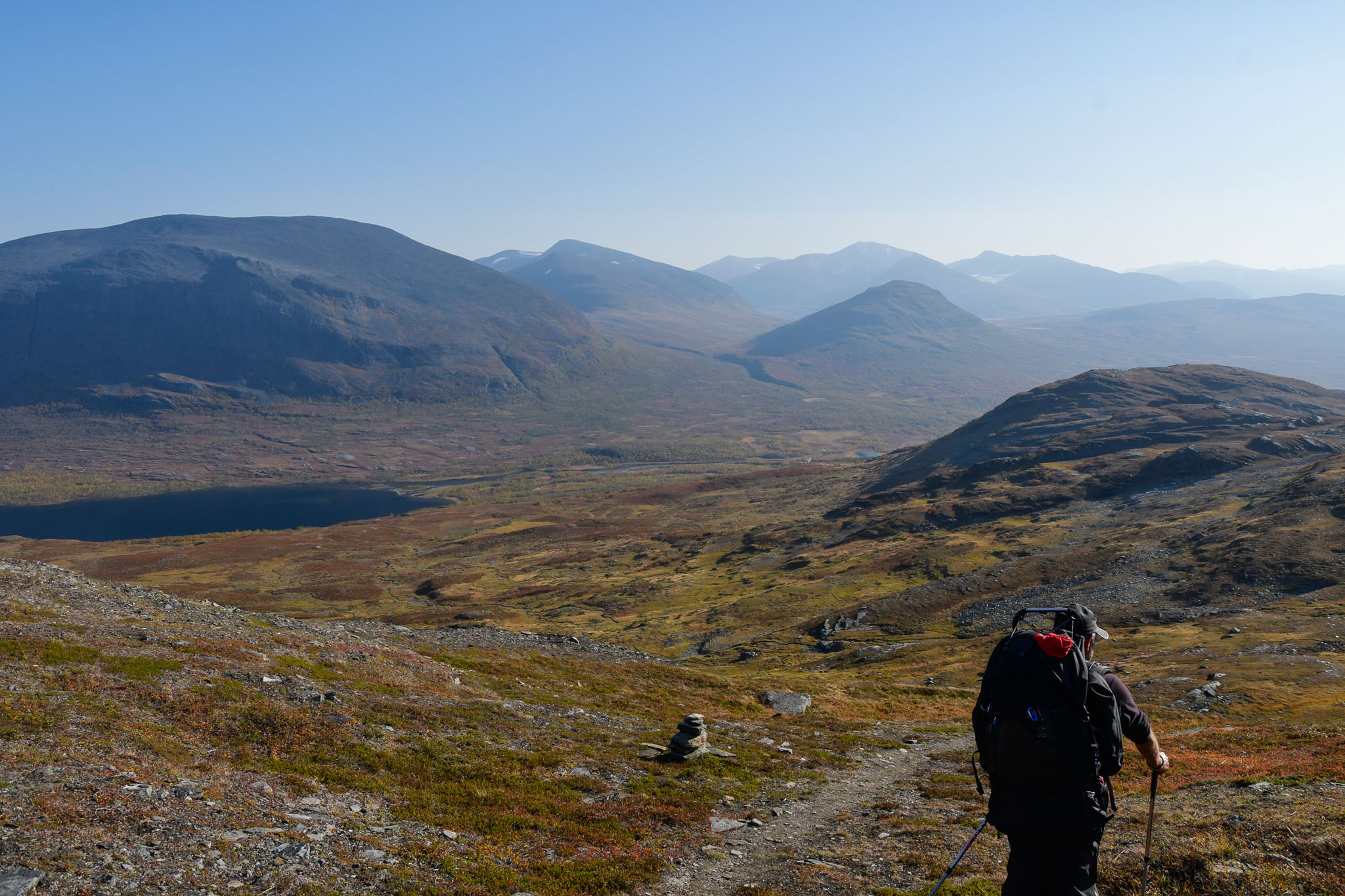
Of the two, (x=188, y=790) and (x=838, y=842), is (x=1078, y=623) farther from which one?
(x=188, y=790)

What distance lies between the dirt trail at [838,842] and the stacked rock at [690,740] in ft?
12.2

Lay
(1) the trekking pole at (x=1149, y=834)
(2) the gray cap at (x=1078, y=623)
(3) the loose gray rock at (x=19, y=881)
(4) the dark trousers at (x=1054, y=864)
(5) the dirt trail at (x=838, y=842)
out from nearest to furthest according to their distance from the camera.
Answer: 1. (4) the dark trousers at (x=1054, y=864)
2. (1) the trekking pole at (x=1149, y=834)
3. (2) the gray cap at (x=1078, y=623)
4. (3) the loose gray rock at (x=19, y=881)
5. (5) the dirt trail at (x=838, y=842)

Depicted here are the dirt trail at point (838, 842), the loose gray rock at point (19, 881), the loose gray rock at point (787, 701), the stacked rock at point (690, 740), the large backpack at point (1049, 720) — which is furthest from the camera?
the loose gray rock at point (787, 701)

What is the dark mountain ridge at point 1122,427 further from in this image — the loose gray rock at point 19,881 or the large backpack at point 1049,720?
the loose gray rock at point 19,881

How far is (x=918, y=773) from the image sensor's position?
24.0 metres

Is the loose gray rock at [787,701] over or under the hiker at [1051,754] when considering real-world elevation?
under

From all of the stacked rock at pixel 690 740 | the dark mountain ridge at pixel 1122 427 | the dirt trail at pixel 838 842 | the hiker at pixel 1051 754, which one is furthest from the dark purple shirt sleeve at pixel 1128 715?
the dark mountain ridge at pixel 1122 427

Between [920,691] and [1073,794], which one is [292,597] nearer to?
[920,691]

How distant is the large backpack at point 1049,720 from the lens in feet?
24.3

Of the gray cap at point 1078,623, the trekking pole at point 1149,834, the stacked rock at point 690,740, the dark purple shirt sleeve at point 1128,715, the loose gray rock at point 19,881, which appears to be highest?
the gray cap at point 1078,623

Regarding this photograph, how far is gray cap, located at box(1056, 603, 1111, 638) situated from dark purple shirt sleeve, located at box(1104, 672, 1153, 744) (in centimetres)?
48

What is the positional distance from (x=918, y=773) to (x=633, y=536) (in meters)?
125

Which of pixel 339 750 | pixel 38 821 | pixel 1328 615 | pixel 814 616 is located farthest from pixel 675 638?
pixel 38 821

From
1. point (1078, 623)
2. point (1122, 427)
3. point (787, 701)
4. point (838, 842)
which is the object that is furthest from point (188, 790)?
point (1122, 427)
